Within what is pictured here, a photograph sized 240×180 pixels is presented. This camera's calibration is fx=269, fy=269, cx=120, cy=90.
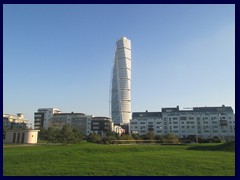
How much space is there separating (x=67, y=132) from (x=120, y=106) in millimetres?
103473

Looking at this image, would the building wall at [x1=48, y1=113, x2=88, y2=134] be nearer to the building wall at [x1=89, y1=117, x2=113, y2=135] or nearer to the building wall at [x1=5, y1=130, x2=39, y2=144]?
the building wall at [x1=89, y1=117, x2=113, y2=135]

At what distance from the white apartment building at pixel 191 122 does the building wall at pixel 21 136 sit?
184 ft

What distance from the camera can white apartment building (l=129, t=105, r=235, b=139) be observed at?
9050 centimetres

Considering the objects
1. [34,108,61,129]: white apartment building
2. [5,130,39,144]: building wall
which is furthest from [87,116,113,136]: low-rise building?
[5,130,39,144]: building wall

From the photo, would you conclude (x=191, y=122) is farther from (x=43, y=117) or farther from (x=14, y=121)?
(x=14, y=121)

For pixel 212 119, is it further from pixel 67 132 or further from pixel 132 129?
pixel 67 132

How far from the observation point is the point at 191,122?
3669 inches

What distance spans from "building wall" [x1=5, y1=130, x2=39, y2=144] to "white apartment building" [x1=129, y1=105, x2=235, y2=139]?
56.0 metres

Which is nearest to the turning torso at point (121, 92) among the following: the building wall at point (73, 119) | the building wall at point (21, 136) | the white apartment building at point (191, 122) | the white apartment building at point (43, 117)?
the building wall at point (73, 119)

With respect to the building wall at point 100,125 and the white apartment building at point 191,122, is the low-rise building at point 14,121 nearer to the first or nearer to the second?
the building wall at point 100,125

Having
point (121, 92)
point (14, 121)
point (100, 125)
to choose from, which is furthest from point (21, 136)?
point (121, 92)

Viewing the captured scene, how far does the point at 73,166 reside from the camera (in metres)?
15.1

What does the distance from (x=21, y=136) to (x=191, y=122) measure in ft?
204
